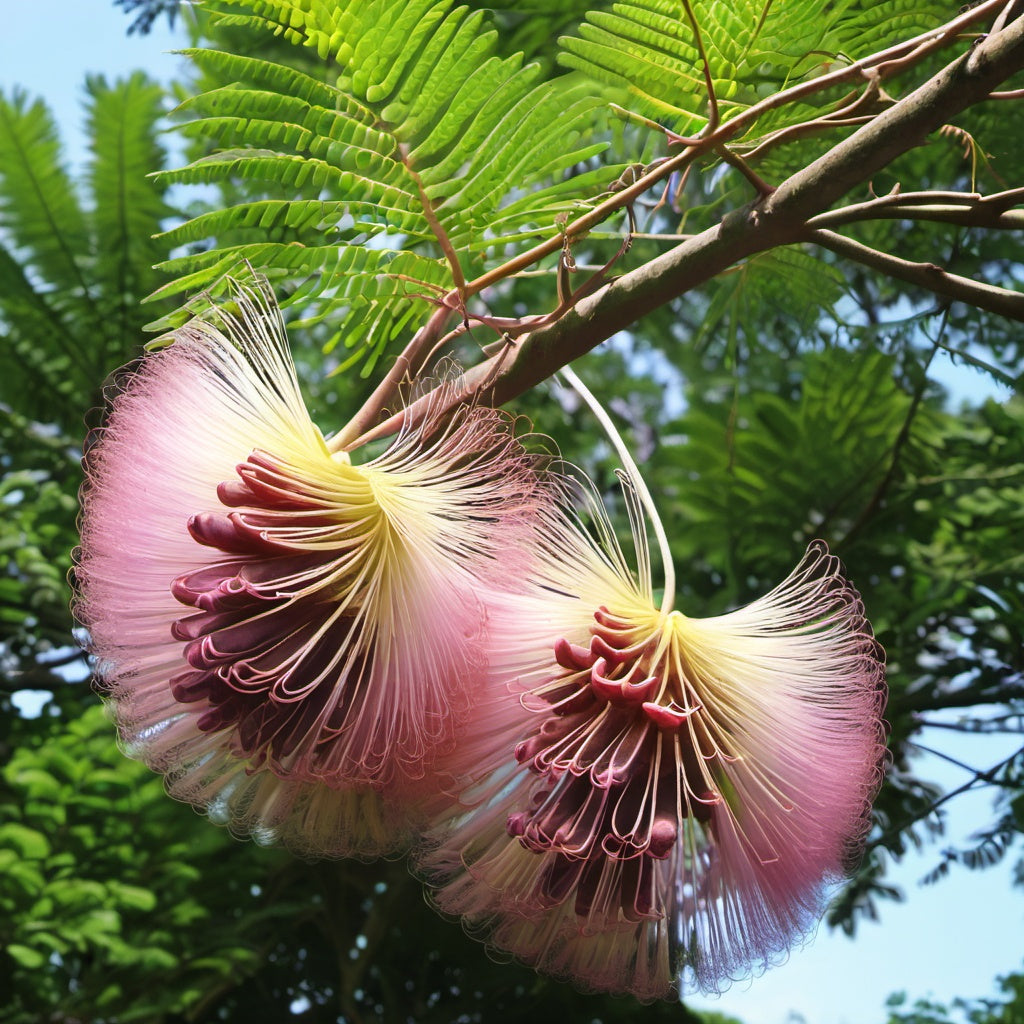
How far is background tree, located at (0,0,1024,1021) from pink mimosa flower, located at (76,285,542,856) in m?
0.08

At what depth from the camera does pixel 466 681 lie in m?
0.96

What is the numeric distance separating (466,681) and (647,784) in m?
0.17

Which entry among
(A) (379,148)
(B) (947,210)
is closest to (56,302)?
(A) (379,148)

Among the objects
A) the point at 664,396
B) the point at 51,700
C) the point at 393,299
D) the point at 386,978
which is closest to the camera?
the point at 393,299

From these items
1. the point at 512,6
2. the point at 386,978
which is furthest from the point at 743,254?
the point at 386,978

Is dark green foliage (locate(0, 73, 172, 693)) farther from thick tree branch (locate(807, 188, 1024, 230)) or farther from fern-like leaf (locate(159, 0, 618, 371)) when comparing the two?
thick tree branch (locate(807, 188, 1024, 230))

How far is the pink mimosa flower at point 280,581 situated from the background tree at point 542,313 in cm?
8

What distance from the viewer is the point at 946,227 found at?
216 cm

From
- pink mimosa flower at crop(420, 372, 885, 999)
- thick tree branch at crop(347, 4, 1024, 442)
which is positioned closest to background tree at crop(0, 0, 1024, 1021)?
thick tree branch at crop(347, 4, 1024, 442)

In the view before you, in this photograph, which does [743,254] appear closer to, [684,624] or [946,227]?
[684,624]

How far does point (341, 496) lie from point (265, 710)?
191mm

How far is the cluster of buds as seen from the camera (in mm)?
941

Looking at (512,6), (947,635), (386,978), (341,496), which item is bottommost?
(386,978)

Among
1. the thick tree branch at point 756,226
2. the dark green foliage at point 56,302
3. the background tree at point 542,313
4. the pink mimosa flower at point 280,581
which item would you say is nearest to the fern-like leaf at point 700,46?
the background tree at point 542,313
